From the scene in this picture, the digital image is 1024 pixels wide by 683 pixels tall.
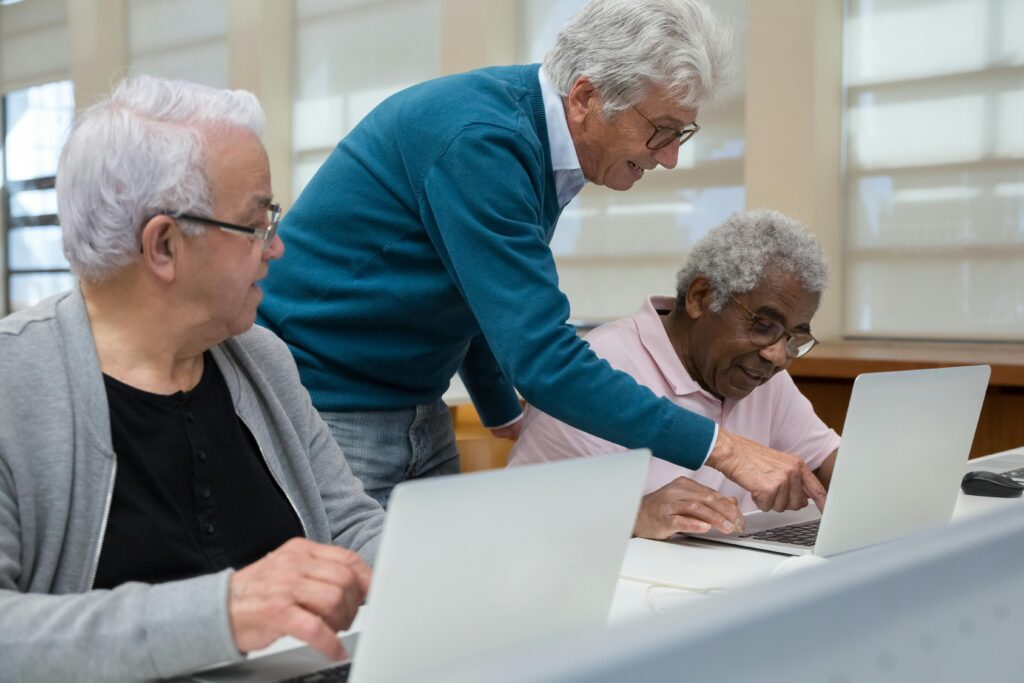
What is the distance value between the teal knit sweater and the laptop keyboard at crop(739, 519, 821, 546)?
0.61ft

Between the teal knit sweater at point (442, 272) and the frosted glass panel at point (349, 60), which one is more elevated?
the frosted glass panel at point (349, 60)

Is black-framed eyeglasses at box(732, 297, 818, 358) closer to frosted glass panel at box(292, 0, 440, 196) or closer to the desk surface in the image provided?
the desk surface

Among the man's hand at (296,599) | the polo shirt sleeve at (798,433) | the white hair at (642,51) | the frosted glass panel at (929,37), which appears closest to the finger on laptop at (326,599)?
the man's hand at (296,599)

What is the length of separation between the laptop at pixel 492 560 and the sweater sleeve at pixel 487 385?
1.36 metres

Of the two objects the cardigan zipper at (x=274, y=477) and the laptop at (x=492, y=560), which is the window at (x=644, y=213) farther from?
the laptop at (x=492, y=560)

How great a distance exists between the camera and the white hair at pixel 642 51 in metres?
1.66

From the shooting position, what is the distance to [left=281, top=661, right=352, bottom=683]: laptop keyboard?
956 millimetres

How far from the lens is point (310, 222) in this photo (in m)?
1.89

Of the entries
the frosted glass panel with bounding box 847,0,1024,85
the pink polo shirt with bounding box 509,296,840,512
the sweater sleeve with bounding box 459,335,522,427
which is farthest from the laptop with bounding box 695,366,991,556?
the frosted glass panel with bounding box 847,0,1024,85

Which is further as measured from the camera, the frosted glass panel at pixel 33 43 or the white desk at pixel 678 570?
the frosted glass panel at pixel 33 43

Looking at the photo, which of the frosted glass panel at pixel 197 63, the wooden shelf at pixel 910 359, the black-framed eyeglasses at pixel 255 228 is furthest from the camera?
the frosted glass panel at pixel 197 63

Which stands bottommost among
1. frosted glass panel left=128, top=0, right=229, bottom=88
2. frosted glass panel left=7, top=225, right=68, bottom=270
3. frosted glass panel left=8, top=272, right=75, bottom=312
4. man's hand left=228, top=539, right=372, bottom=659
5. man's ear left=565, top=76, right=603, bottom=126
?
frosted glass panel left=8, top=272, right=75, bottom=312

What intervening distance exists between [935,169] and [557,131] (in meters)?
3.15

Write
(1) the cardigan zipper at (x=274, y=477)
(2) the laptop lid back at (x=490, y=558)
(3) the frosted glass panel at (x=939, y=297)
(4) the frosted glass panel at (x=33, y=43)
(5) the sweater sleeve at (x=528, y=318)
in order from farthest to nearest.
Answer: (4) the frosted glass panel at (x=33, y=43)
(3) the frosted glass panel at (x=939, y=297)
(5) the sweater sleeve at (x=528, y=318)
(1) the cardigan zipper at (x=274, y=477)
(2) the laptop lid back at (x=490, y=558)
